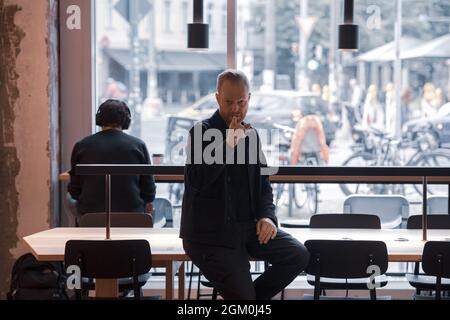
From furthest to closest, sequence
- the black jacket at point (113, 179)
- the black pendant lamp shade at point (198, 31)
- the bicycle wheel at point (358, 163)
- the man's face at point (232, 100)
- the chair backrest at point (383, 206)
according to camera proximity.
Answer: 1. the bicycle wheel at point (358, 163)
2. the chair backrest at point (383, 206)
3. the black jacket at point (113, 179)
4. the black pendant lamp shade at point (198, 31)
5. the man's face at point (232, 100)

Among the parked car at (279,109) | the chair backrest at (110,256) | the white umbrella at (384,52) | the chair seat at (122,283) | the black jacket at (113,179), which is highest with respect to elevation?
the white umbrella at (384,52)

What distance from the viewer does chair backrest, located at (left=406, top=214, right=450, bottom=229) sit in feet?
17.0

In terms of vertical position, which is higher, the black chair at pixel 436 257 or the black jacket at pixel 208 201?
the black jacket at pixel 208 201

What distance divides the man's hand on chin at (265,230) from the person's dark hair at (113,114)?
A: 1967 millimetres

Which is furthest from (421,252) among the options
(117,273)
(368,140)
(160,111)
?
(160,111)

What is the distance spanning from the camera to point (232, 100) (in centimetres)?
395

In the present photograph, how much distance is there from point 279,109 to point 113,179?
1.76m

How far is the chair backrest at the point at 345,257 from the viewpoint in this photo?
14.1 feet

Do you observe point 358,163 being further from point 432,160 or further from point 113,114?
point 113,114

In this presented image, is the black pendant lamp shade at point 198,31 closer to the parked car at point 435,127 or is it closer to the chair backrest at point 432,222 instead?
the chair backrest at point 432,222

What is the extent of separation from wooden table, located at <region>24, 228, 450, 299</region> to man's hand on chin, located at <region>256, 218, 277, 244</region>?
513 mm

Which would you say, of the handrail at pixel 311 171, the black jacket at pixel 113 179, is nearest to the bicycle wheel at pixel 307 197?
the black jacket at pixel 113 179

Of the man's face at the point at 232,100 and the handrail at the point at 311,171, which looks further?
the handrail at the point at 311,171

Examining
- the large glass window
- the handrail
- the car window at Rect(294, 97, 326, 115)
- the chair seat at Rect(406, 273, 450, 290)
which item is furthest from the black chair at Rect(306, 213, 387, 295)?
the car window at Rect(294, 97, 326, 115)
